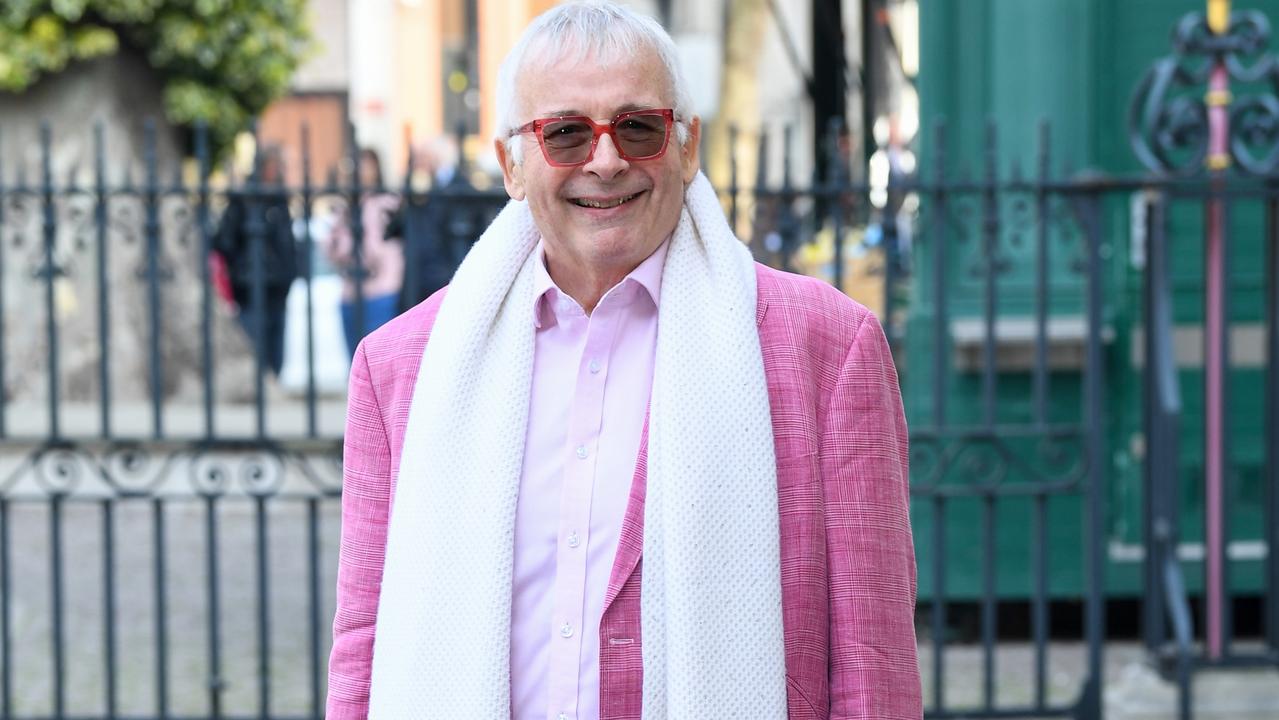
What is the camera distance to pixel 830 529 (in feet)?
Result: 7.79

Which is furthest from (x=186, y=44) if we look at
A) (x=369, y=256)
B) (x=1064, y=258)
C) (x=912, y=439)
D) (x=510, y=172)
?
(x=510, y=172)

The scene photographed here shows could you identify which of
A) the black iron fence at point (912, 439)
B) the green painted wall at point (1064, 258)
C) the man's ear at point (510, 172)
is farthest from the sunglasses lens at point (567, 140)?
the green painted wall at point (1064, 258)

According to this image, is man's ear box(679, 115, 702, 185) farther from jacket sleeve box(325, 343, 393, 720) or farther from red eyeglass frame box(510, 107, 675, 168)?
jacket sleeve box(325, 343, 393, 720)

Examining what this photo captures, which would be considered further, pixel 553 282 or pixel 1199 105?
pixel 1199 105

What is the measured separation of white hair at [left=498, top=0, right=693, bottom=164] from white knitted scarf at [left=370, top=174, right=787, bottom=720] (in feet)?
0.70

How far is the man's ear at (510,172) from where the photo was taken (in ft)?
8.15

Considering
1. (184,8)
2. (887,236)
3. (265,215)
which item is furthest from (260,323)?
(184,8)

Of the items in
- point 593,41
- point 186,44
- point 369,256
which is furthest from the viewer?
point 186,44

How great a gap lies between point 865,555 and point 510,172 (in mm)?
693

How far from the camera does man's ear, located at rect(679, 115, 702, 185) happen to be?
2.46m

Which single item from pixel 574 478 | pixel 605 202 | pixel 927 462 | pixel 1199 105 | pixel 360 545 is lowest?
pixel 927 462

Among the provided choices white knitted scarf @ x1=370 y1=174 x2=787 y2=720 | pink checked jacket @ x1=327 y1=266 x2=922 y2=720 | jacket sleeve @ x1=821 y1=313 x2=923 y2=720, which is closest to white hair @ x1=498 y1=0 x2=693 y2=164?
white knitted scarf @ x1=370 y1=174 x2=787 y2=720

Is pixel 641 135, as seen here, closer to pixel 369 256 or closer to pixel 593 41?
pixel 593 41

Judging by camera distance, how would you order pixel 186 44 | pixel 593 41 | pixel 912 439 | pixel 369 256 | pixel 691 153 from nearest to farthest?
1. pixel 593 41
2. pixel 691 153
3. pixel 912 439
4. pixel 369 256
5. pixel 186 44
